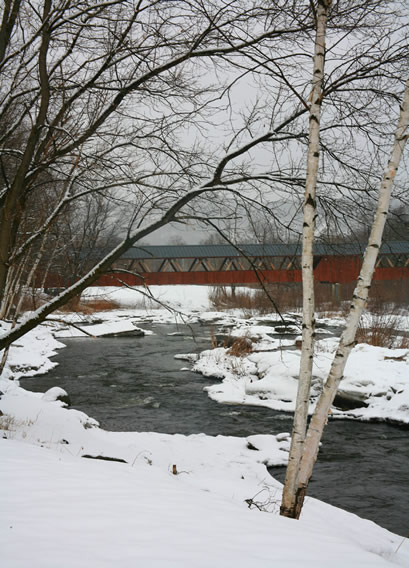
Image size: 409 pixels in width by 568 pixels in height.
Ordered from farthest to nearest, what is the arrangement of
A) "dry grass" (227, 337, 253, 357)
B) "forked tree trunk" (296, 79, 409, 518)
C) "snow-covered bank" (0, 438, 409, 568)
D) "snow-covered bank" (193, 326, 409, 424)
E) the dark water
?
1. "dry grass" (227, 337, 253, 357)
2. "snow-covered bank" (193, 326, 409, 424)
3. the dark water
4. "forked tree trunk" (296, 79, 409, 518)
5. "snow-covered bank" (0, 438, 409, 568)

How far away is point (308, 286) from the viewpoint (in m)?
3.66

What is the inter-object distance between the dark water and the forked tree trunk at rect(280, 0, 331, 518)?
1679mm

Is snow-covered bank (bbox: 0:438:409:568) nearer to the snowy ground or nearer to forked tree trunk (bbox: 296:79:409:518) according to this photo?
the snowy ground

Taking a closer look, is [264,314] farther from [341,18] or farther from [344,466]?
[341,18]

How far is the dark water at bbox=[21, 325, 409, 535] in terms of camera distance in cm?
524

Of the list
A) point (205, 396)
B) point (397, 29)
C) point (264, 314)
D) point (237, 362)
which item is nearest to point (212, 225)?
point (397, 29)

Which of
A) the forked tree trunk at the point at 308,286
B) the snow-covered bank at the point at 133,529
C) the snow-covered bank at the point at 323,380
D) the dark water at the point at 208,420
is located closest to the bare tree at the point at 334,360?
the forked tree trunk at the point at 308,286

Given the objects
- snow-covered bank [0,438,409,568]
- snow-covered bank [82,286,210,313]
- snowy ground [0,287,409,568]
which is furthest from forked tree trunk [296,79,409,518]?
snow-covered bank [82,286,210,313]

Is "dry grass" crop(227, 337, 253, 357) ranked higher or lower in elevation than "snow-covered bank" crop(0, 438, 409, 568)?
lower

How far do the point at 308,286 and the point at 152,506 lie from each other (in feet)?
6.32

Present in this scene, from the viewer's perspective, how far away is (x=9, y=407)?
6484mm

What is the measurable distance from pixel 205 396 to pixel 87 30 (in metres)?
6.61

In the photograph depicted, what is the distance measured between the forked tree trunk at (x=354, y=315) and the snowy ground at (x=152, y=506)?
461 mm

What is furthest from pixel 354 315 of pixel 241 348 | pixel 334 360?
pixel 241 348
